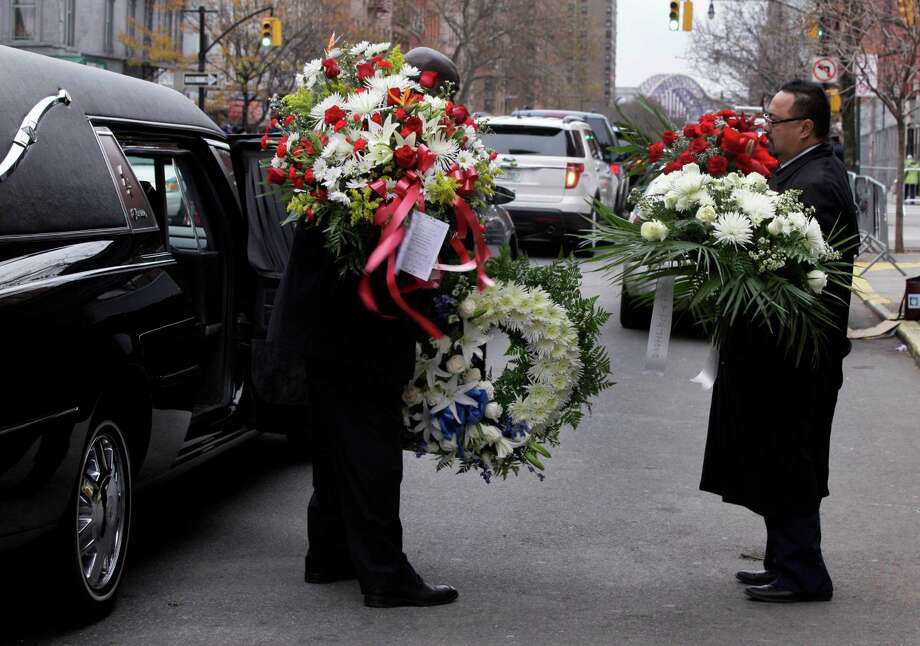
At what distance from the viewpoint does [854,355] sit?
12.4m

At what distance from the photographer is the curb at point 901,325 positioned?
1235cm

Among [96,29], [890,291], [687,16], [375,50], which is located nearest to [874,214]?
[890,291]

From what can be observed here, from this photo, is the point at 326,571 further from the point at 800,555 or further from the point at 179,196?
the point at 179,196

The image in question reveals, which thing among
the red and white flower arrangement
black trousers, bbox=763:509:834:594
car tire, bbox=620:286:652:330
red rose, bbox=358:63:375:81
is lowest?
black trousers, bbox=763:509:834:594

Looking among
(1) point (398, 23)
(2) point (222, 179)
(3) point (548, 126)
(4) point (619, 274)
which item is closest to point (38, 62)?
(2) point (222, 179)

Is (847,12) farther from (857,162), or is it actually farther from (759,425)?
(759,425)

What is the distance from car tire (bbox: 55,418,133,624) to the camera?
4688 mm

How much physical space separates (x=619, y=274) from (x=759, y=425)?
74cm

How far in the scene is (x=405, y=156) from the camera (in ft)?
15.4

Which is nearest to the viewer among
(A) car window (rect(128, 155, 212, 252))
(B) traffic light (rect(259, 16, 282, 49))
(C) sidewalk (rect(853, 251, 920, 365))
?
(A) car window (rect(128, 155, 212, 252))

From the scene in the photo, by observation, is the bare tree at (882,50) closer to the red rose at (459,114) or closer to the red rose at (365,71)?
the red rose at (459,114)

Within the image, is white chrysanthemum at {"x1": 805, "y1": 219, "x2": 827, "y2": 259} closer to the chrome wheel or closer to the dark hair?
the dark hair

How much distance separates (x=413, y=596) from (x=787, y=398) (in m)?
1.50

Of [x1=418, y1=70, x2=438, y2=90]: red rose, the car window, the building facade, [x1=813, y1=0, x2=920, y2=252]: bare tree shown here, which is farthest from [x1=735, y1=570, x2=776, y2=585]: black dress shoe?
the building facade
